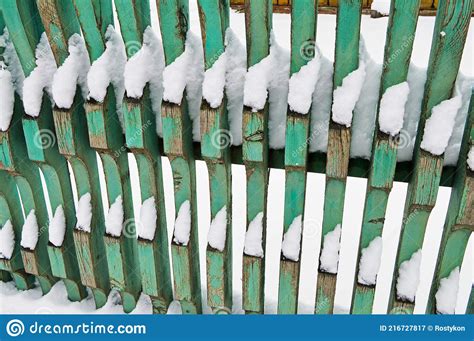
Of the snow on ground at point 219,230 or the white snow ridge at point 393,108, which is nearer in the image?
the white snow ridge at point 393,108

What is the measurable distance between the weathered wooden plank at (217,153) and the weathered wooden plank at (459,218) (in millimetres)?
821

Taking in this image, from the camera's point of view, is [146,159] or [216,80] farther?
[146,159]

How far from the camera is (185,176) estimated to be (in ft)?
6.27

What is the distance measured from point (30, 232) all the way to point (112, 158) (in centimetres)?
67

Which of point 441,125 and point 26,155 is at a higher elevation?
point 441,125

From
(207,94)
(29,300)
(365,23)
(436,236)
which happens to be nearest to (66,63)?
(207,94)

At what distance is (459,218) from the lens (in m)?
1.65

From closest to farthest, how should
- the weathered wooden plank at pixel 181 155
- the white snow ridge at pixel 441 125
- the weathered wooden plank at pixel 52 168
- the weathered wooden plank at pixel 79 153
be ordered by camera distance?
1. the white snow ridge at pixel 441 125
2. the weathered wooden plank at pixel 181 155
3. the weathered wooden plank at pixel 79 153
4. the weathered wooden plank at pixel 52 168

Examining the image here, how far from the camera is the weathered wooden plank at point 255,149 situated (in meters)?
1.57

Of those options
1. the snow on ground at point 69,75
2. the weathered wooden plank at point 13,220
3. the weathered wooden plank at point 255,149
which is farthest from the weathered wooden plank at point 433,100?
the weathered wooden plank at point 13,220

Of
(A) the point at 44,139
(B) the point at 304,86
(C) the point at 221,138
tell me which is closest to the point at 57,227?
(A) the point at 44,139

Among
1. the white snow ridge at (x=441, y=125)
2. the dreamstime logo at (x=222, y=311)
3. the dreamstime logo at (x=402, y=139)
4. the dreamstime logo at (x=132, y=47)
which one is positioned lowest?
the dreamstime logo at (x=222, y=311)

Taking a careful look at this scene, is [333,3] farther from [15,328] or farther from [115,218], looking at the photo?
[15,328]

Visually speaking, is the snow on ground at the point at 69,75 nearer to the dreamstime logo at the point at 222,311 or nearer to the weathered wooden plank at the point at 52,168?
the weathered wooden plank at the point at 52,168
